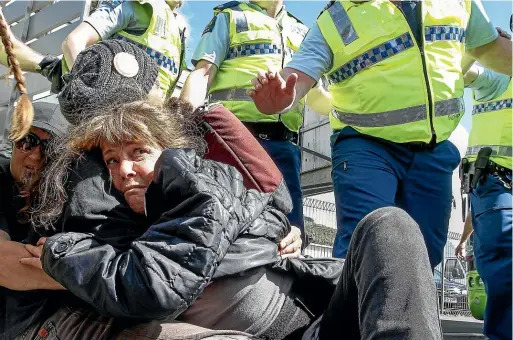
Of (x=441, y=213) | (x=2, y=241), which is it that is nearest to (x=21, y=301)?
(x=2, y=241)

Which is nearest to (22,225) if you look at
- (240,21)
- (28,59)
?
(28,59)

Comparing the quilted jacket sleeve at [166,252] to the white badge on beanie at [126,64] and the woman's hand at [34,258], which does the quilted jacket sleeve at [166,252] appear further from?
the white badge on beanie at [126,64]

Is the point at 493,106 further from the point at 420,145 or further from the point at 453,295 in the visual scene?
the point at 453,295

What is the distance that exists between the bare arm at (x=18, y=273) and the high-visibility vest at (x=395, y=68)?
54.9 inches

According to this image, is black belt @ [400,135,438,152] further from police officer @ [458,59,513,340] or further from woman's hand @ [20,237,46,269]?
woman's hand @ [20,237,46,269]

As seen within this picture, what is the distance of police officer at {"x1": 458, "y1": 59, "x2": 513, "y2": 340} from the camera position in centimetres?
281

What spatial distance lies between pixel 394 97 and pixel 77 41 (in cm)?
137

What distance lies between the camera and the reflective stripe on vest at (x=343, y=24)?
2562mm

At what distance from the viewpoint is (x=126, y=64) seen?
1732 mm

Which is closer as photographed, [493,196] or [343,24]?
[343,24]

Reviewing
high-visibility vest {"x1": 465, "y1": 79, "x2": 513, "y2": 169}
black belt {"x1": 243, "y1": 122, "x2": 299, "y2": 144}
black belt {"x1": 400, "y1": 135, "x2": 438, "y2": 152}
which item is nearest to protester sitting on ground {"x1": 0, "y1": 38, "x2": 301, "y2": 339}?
black belt {"x1": 400, "y1": 135, "x2": 438, "y2": 152}

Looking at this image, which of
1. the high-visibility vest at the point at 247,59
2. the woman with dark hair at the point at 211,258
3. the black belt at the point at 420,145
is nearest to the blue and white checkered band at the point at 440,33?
the black belt at the point at 420,145

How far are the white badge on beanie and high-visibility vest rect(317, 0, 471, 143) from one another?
107 centimetres

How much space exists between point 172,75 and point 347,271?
1994mm
